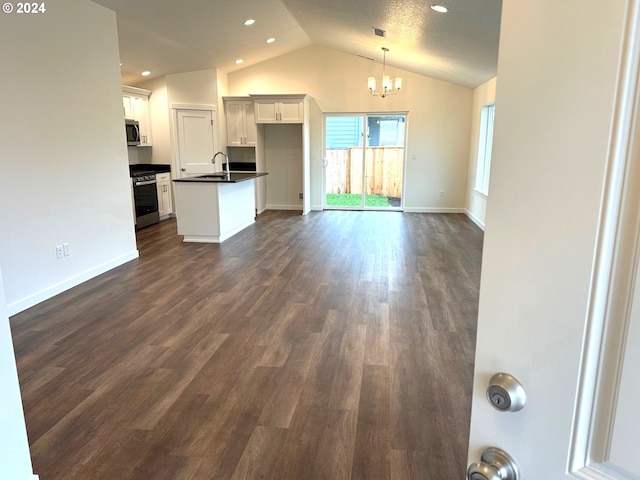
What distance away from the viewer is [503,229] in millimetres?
582

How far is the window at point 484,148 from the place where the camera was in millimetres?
7340

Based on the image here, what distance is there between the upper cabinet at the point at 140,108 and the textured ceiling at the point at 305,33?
29 centimetres

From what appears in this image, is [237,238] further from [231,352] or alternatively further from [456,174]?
[456,174]

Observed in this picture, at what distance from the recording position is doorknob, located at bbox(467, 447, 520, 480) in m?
0.61

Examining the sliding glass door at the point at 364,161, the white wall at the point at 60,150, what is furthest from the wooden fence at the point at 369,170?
the white wall at the point at 60,150

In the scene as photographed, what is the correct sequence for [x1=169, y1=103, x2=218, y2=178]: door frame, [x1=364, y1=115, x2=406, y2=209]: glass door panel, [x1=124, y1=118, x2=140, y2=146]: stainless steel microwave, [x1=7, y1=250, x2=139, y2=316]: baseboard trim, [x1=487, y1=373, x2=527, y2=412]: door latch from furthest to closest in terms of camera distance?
[x1=364, y1=115, x2=406, y2=209]: glass door panel → [x1=169, y1=103, x2=218, y2=178]: door frame → [x1=124, y1=118, x2=140, y2=146]: stainless steel microwave → [x1=7, y1=250, x2=139, y2=316]: baseboard trim → [x1=487, y1=373, x2=527, y2=412]: door latch

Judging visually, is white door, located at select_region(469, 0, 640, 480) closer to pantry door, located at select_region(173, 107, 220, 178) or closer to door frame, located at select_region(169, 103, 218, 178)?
pantry door, located at select_region(173, 107, 220, 178)

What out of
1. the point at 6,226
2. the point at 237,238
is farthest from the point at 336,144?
the point at 6,226

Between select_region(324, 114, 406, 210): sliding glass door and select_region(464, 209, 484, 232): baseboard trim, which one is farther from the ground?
select_region(324, 114, 406, 210): sliding glass door

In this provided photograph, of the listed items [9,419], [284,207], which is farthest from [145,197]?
[9,419]

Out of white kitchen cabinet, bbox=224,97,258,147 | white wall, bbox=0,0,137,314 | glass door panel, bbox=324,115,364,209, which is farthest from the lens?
glass door panel, bbox=324,115,364,209

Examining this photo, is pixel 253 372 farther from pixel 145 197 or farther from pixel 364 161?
pixel 364 161

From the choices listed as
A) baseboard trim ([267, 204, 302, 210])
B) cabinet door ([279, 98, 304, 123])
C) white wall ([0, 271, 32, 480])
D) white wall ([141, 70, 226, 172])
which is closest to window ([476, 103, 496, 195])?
cabinet door ([279, 98, 304, 123])

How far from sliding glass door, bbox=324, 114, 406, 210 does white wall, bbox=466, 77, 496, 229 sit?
1.34m
